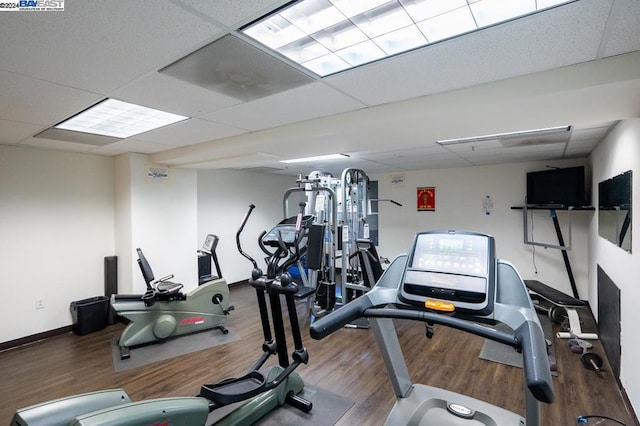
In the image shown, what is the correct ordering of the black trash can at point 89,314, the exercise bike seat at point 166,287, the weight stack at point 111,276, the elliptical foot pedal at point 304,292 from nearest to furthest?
the exercise bike seat at point 166,287
the black trash can at point 89,314
the elliptical foot pedal at point 304,292
the weight stack at point 111,276

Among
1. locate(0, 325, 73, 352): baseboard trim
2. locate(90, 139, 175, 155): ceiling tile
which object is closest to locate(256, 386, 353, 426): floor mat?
locate(90, 139, 175, 155): ceiling tile

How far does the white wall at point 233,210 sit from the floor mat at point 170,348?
221cm

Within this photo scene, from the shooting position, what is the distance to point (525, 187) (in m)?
5.20

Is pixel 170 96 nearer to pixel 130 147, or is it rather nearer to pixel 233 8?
pixel 233 8

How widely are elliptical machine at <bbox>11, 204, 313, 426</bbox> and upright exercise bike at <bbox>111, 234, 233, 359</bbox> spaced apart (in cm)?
126

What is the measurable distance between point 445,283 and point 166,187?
13.4ft

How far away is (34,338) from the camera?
3717 mm

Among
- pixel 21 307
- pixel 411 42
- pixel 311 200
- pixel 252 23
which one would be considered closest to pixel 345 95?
pixel 411 42

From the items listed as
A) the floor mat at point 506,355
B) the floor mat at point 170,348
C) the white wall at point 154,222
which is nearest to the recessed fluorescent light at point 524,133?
the floor mat at point 506,355

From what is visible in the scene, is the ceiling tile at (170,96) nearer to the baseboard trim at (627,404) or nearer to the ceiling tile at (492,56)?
the ceiling tile at (492,56)

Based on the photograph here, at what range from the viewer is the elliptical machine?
4.85ft

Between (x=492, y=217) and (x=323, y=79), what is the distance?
478 centimetres

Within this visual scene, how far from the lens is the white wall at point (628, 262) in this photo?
218 cm

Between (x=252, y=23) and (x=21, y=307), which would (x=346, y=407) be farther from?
(x=21, y=307)
